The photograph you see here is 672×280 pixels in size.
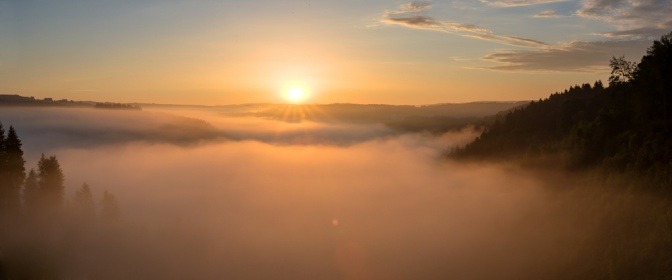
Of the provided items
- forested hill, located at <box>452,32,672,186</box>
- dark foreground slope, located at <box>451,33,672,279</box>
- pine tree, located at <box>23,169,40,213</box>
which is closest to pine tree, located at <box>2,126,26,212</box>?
pine tree, located at <box>23,169,40,213</box>

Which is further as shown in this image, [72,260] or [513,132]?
[513,132]

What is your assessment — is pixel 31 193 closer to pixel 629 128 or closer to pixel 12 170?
pixel 12 170

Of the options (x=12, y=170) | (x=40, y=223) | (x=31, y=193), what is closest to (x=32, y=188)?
(x=31, y=193)

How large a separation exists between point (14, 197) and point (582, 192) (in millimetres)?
88429

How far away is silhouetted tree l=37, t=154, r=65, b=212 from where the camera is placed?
7319cm

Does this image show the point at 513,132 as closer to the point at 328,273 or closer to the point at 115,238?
the point at 328,273

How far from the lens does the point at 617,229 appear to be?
214ft

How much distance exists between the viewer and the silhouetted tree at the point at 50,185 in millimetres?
73188

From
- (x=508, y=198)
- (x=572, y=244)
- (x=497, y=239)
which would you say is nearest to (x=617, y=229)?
(x=572, y=244)

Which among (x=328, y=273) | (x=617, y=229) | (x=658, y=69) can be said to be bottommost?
(x=328, y=273)

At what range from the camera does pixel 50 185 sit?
74188 mm

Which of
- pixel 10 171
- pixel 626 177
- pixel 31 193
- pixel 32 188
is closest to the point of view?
pixel 10 171

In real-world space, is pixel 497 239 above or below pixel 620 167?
below

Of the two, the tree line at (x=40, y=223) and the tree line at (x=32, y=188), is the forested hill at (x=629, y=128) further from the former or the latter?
the tree line at (x=32, y=188)
